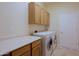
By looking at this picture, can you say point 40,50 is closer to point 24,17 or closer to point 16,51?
point 24,17

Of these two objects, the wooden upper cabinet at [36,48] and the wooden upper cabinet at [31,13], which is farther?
the wooden upper cabinet at [31,13]

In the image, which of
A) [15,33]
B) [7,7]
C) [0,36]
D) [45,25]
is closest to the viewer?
[0,36]

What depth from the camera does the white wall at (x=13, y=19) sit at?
7.89ft

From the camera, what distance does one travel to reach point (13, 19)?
2.81m

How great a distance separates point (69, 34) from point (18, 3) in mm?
2917

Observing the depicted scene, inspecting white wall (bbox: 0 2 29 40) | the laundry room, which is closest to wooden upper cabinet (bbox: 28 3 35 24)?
the laundry room

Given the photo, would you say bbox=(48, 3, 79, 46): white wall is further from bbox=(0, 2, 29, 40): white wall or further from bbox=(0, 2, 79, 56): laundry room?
bbox=(0, 2, 29, 40): white wall

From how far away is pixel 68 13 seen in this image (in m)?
4.89

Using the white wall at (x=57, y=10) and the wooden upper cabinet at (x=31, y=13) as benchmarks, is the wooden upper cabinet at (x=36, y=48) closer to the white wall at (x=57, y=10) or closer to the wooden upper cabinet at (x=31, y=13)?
the wooden upper cabinet at (x=31, y=13)

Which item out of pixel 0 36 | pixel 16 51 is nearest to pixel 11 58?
pixel 16 51

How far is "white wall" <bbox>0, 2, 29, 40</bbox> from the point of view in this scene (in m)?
2.40

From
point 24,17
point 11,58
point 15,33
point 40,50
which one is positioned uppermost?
point 24,17

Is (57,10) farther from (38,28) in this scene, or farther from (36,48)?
(36,48)

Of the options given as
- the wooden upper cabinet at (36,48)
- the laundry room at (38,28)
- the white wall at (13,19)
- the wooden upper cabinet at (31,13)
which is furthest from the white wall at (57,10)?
the wooden upper cabinet at (36,48)
